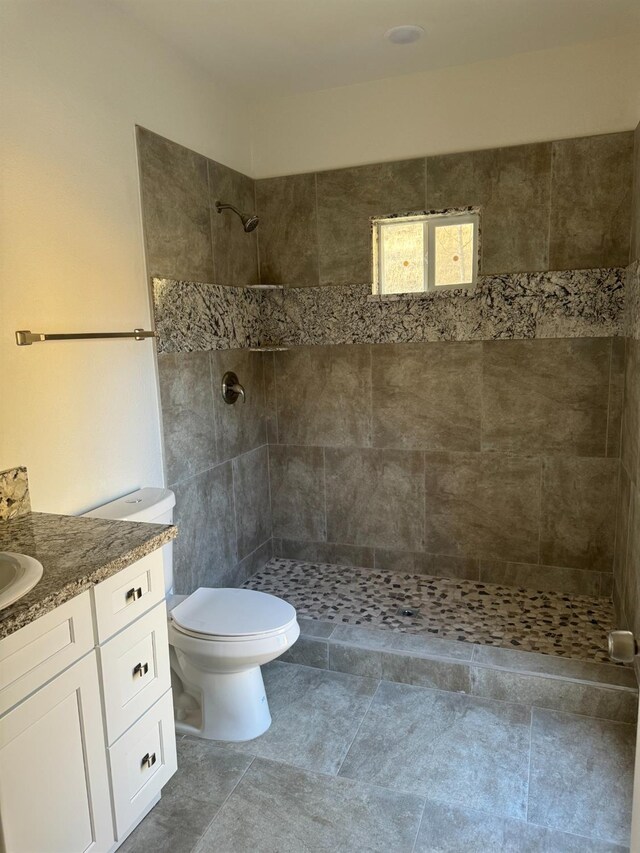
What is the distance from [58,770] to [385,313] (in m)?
2.46

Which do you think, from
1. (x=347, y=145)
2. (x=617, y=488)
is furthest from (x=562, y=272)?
(x=347, y=145)

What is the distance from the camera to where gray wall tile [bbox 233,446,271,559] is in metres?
3.24

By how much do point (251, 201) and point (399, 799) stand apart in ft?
9.46

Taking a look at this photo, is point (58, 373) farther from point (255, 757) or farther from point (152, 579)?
point (255, 757)

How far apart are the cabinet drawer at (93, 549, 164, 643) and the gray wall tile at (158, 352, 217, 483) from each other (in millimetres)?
911

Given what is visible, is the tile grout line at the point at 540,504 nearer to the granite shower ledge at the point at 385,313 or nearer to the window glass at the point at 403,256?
the granite shower ledge at the point at 385,313

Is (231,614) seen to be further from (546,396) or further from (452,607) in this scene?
(546,396)

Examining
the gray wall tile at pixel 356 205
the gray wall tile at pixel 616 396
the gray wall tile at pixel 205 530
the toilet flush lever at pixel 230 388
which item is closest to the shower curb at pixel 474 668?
the gray wall tile at pixel 205 530

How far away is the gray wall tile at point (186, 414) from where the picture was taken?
2.59 meters

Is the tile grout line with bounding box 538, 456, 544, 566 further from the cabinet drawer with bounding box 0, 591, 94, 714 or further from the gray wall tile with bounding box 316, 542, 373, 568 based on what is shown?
the cabinet drawer with bounding box 0, 591, 94, 714

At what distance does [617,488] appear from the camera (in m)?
2.91

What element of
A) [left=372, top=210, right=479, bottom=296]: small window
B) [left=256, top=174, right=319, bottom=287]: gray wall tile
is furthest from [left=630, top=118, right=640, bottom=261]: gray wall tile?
[left=256, top=174, right=319, bottom=287]: gray wall tile

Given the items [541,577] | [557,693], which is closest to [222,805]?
[557,693]

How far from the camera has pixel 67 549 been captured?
1.61 meters
